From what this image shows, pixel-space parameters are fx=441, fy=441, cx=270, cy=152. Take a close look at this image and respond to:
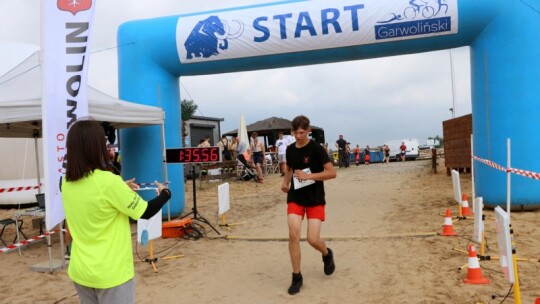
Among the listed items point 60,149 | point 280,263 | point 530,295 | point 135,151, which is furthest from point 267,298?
point 135,151

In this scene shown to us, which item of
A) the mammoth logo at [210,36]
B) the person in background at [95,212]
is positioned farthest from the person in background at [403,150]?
the person in background at [95,212]

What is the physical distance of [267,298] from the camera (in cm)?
431

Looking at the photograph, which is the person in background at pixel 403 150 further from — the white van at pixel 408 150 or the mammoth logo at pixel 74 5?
the mammoth logo at pixel 74 5

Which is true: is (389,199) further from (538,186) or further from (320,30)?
(320,30)

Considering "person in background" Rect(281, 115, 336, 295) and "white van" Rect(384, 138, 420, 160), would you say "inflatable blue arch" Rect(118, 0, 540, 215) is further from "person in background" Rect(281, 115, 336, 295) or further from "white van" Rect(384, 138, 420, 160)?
"white van" Rect(384, 138, 420, 160)

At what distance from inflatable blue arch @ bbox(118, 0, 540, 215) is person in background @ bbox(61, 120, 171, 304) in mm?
6225

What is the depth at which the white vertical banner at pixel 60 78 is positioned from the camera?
5.18 meters

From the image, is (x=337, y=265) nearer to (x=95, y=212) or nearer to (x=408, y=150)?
(x=95, y=212)

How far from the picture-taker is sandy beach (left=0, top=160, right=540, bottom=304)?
429 centimetres

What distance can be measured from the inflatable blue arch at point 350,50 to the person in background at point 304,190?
4.07 m

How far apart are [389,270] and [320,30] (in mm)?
4777

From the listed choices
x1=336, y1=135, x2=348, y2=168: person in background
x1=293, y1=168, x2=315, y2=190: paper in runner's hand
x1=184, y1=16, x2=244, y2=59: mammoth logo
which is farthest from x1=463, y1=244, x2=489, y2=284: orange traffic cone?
x1=336, y1=135, x2=348, y2=168: person in background

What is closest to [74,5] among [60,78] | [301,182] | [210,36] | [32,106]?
[60,78]

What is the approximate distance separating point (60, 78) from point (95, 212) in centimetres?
375
